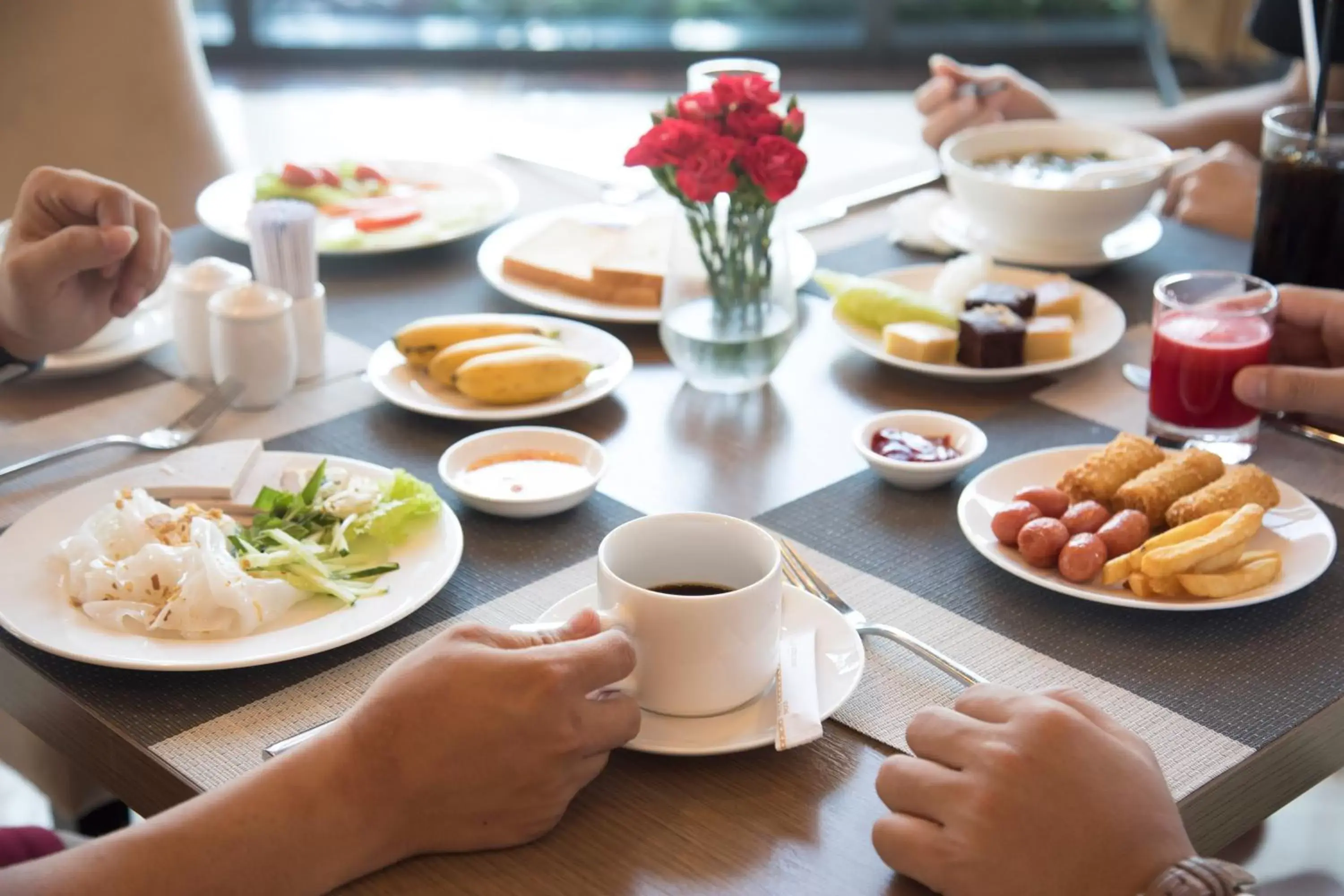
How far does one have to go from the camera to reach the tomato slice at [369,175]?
2084 millimetres

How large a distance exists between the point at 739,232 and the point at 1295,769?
729mm

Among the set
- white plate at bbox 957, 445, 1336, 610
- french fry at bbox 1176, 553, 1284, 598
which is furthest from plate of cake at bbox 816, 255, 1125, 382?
french fry at bbox 1176, 553, 1284, 598

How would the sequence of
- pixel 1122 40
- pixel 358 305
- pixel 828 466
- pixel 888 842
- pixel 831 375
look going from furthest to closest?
pixel 1122 40 < pixel 358 305 < pixel 831 375 < pixel 828 466 < pixel 888 842

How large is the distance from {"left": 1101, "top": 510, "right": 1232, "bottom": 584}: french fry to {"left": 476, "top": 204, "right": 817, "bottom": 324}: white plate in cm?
53

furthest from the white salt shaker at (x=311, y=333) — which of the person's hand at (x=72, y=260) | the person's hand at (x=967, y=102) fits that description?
the person's hand at (x=967, y=102)

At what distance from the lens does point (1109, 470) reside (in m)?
1.23

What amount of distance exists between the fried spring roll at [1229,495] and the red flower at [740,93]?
0.54m

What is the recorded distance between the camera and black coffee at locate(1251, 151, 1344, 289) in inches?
60.7

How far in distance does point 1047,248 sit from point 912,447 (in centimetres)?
62

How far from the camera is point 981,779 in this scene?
0.85m

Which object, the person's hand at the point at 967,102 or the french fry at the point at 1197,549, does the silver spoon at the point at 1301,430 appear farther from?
the person's hand at the point at 967,102

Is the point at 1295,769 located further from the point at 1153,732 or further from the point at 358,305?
the point at 358,305

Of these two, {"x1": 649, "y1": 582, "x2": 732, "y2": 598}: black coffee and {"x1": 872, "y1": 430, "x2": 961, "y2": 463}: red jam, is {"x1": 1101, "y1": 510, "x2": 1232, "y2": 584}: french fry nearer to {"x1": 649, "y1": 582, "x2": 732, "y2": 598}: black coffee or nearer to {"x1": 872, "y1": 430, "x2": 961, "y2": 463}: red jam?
{"x1": 872, "y1": 430, "x2": 961, "y2": 463}: red jam

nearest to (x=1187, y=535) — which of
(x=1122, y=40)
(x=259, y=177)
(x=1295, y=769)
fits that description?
(x=1295, y=769)
